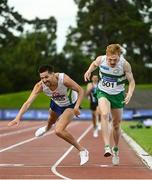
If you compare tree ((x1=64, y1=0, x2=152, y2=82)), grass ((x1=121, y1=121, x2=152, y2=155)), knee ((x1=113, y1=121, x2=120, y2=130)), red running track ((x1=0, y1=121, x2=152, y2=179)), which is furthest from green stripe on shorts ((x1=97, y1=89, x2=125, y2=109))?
tree ((x1=64, y1=0, x2=152, y2=82))

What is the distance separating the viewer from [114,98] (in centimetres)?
1262

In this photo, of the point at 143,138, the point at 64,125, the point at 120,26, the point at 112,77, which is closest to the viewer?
the point at 112,77

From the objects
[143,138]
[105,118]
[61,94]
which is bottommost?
[143,138]

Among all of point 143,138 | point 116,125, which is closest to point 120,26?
point 143,138

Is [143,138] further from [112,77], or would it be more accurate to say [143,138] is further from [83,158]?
[112,77]

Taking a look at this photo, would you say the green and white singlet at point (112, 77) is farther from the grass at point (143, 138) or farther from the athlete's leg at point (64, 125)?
the grass at point (143, 138)

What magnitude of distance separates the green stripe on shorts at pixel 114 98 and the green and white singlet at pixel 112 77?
0.06 meters

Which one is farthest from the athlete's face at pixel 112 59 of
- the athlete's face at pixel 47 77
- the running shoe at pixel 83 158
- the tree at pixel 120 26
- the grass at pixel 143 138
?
the tree at pixel 120 26

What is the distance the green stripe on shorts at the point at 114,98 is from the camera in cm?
1258

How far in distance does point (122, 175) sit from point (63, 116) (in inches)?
86.3

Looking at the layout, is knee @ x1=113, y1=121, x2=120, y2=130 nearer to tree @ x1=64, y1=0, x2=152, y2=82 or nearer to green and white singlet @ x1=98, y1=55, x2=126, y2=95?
green and white singlet @ x1=98, y1=55, x2=126, y2=95

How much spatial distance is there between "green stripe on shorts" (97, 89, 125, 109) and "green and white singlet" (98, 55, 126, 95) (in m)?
0.06

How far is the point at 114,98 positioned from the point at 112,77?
0.42 metres

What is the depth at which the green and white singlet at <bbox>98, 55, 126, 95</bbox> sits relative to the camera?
40.8ft
